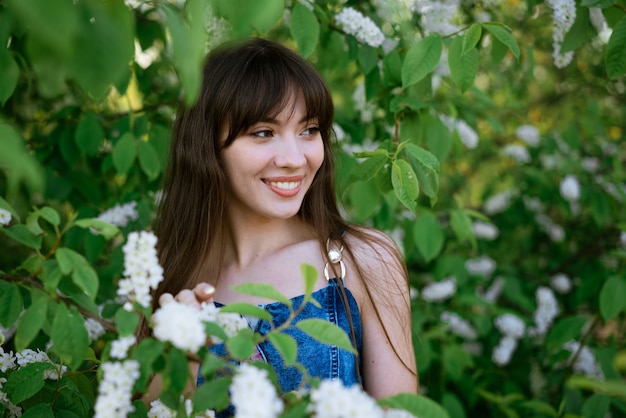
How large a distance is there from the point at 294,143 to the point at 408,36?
24.2 inches

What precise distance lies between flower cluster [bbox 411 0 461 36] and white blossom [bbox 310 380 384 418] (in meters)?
1.58

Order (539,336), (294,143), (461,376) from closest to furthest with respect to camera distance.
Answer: (294,143) → (461,376) → (539,336)

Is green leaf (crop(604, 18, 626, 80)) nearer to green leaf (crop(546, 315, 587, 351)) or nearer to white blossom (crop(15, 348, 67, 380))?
green leaf (crop(546, 315, 587, 351))

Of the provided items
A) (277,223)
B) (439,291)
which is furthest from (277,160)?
(439,291)

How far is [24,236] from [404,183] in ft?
2.68

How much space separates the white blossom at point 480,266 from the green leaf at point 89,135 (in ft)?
6.78

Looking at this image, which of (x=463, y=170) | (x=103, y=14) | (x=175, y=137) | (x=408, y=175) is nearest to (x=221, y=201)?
(x=175, y=137)

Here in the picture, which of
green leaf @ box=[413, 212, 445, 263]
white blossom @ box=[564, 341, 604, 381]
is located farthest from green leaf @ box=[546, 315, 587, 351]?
green leaf @ box=[413, 212, 445, 263]

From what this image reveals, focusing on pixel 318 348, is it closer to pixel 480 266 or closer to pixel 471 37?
pixel 471 37

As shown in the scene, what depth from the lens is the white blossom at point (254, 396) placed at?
3.02 feet

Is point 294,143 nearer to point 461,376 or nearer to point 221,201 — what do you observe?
point 221,201

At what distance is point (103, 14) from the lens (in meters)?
0.74

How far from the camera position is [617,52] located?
5.91 ft

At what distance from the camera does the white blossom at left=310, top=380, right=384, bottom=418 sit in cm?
92
